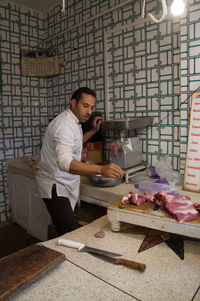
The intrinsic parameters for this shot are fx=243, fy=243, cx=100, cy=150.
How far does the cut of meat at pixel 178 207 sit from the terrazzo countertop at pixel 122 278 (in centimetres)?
17

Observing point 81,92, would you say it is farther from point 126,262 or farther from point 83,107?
point 126,262

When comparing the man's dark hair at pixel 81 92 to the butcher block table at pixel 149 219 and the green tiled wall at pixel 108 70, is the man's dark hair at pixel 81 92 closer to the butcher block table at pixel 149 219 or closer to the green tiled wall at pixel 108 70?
the green tiled wall at pixel 108 70

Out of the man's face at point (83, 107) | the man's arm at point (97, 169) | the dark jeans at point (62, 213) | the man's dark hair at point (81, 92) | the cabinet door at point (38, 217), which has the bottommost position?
the cabinet door at point (38, 217)

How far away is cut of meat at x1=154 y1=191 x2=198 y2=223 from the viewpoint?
123 cm

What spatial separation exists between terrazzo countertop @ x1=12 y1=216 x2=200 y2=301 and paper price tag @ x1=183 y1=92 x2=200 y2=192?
0.85 metres

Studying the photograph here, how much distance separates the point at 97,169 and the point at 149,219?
430 millimetres

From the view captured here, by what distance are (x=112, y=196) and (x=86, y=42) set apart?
2.05 meters

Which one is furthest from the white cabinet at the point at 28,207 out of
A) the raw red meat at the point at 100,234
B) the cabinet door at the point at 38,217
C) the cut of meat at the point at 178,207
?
the cut of meat at the point at 178,207

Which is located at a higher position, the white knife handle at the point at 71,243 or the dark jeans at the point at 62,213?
the white knife handle at the point at 71,243

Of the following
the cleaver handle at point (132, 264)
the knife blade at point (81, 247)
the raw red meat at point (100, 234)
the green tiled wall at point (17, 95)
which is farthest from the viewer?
the green tiled wall at point (17, 95)

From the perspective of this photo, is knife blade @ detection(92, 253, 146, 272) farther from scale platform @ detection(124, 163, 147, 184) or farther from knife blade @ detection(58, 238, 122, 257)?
scale platform @ detection(124, 163, 147, 184)

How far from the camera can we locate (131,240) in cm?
133

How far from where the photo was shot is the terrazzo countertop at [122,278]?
2.99ft

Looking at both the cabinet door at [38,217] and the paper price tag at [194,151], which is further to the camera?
the cabinet door at [38,217]
